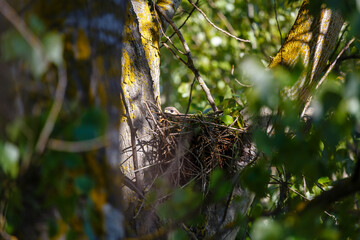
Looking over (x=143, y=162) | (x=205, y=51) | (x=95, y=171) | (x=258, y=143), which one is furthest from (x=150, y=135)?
(x=205, y=51)

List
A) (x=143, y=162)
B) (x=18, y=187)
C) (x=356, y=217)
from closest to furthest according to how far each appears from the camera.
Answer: (x=18, y=187) < (x=356, y=217) < (x=143, y=162)

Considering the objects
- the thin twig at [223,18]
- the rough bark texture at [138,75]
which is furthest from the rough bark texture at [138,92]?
the thin twig at [223,18]

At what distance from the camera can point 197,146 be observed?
6.81 feet

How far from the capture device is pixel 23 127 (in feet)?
2.18

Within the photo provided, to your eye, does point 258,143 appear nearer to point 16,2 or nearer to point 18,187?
point 18,187

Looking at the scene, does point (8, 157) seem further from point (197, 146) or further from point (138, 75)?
point (197, 146)

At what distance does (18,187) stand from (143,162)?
3.29 ft

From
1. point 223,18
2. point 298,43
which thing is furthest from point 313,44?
point 223,18

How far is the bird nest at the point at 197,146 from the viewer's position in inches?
75.1

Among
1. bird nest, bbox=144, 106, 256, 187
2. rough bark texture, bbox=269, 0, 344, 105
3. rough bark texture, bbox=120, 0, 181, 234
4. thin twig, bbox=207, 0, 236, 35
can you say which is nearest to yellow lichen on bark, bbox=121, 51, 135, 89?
rough bark texture, bbox=120, 0, 181, 234

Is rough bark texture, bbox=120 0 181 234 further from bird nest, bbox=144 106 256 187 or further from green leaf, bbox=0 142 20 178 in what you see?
green leaf, bbox=0 142 20 178

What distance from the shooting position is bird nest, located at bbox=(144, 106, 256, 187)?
1908 millimetres

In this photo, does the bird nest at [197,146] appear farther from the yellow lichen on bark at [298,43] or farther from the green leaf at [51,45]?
the green leaf at [51,45]

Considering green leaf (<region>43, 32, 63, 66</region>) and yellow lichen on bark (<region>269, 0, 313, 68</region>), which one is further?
yellow lichen on bark (<region>269, 0, 313, 68</region>)
